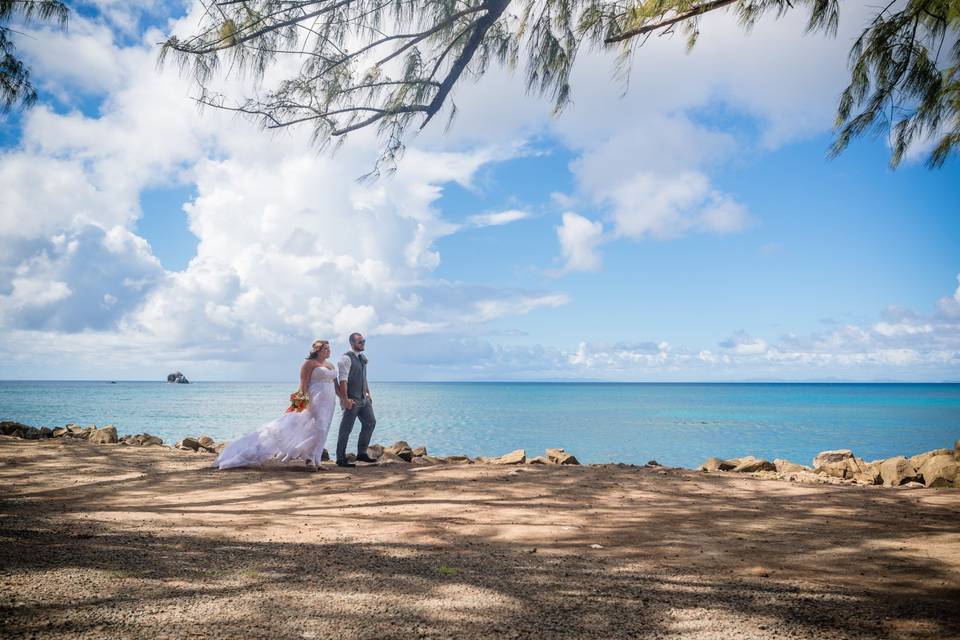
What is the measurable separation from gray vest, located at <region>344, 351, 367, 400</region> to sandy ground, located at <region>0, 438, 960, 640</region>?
2.12 m

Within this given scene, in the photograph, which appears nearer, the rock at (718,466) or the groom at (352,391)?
the groom at (352,391)

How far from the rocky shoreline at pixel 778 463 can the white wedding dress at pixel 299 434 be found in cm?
147

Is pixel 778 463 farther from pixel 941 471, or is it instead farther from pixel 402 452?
pixel 402 452

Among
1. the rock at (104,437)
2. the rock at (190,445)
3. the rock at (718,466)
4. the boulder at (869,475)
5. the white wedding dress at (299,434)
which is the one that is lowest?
the rock at (718,466)

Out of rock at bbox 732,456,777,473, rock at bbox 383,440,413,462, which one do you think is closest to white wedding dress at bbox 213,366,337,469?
rock at bbox 383,440,413,462

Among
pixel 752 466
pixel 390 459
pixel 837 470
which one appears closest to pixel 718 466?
pixel 752 466

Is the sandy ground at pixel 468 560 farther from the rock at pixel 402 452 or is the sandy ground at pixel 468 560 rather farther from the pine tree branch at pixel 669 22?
the pine tree branch at pixel 669 22

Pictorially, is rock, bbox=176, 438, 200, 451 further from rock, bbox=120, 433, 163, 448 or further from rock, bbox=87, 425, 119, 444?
rock, bbox=87, 425, 119, 444

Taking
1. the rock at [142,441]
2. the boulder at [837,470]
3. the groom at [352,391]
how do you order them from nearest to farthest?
the groom at [352,391]
the boulder at [837,470]
the rock at [142,441]

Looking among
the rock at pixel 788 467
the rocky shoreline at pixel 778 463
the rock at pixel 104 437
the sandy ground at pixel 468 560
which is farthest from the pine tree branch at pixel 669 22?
the rock at pixel 104 437

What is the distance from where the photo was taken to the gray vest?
9.70 metres

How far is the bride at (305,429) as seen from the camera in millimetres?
9109

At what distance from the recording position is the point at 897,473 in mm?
9047

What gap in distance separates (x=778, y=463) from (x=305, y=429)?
888cm
